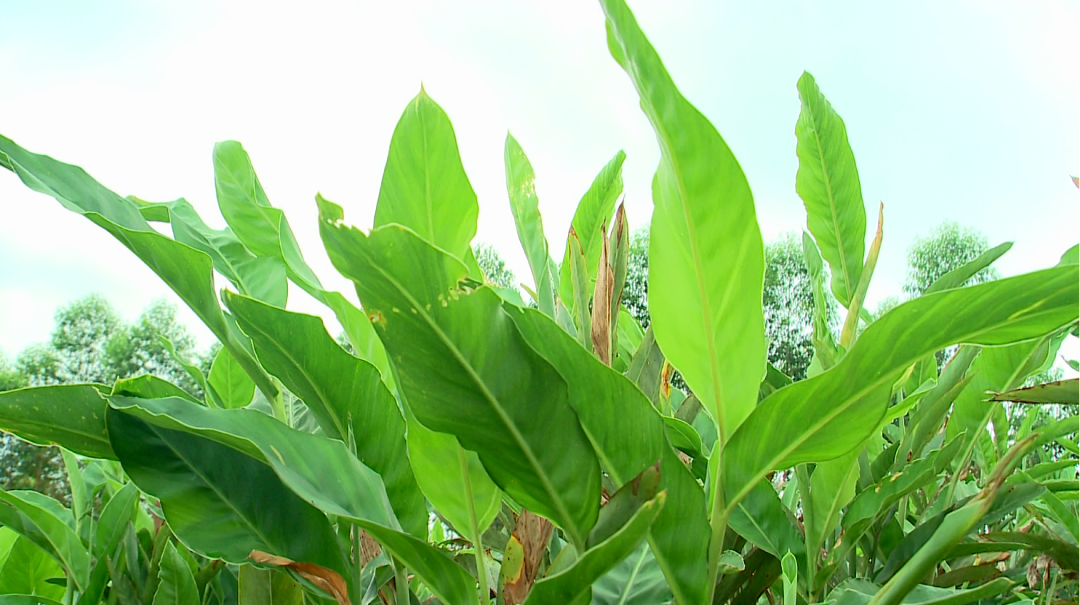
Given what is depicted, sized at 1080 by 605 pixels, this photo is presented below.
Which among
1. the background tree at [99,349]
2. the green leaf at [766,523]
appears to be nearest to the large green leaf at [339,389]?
the green leaf at [766,523]

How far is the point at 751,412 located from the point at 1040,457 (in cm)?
110

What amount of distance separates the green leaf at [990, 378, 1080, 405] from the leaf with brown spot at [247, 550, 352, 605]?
44 centimetres

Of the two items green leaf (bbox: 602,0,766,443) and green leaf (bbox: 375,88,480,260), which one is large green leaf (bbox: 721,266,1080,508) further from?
green leaf (bbox: 375,88,480,260)

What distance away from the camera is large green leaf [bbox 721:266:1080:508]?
1.14 ft

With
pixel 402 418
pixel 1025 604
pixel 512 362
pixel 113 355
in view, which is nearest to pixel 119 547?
pixel 402 418

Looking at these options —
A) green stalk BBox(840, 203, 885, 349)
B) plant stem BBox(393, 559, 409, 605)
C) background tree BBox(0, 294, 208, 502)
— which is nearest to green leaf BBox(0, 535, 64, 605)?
plant stem BBox(393, 559, 409, 605)

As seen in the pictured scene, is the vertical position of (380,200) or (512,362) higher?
(380,200)

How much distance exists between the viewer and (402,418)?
466 millimetres

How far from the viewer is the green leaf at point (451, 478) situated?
0.43m

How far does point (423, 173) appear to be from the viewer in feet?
1.47

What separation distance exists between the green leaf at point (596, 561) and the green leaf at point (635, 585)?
0.11 metres

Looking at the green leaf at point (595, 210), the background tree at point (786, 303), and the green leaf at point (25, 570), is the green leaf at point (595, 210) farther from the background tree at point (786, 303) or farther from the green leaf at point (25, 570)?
the background tree at point (786, 303)

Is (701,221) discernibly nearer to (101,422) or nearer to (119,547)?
(101,422)

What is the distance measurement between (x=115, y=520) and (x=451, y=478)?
0.41m
